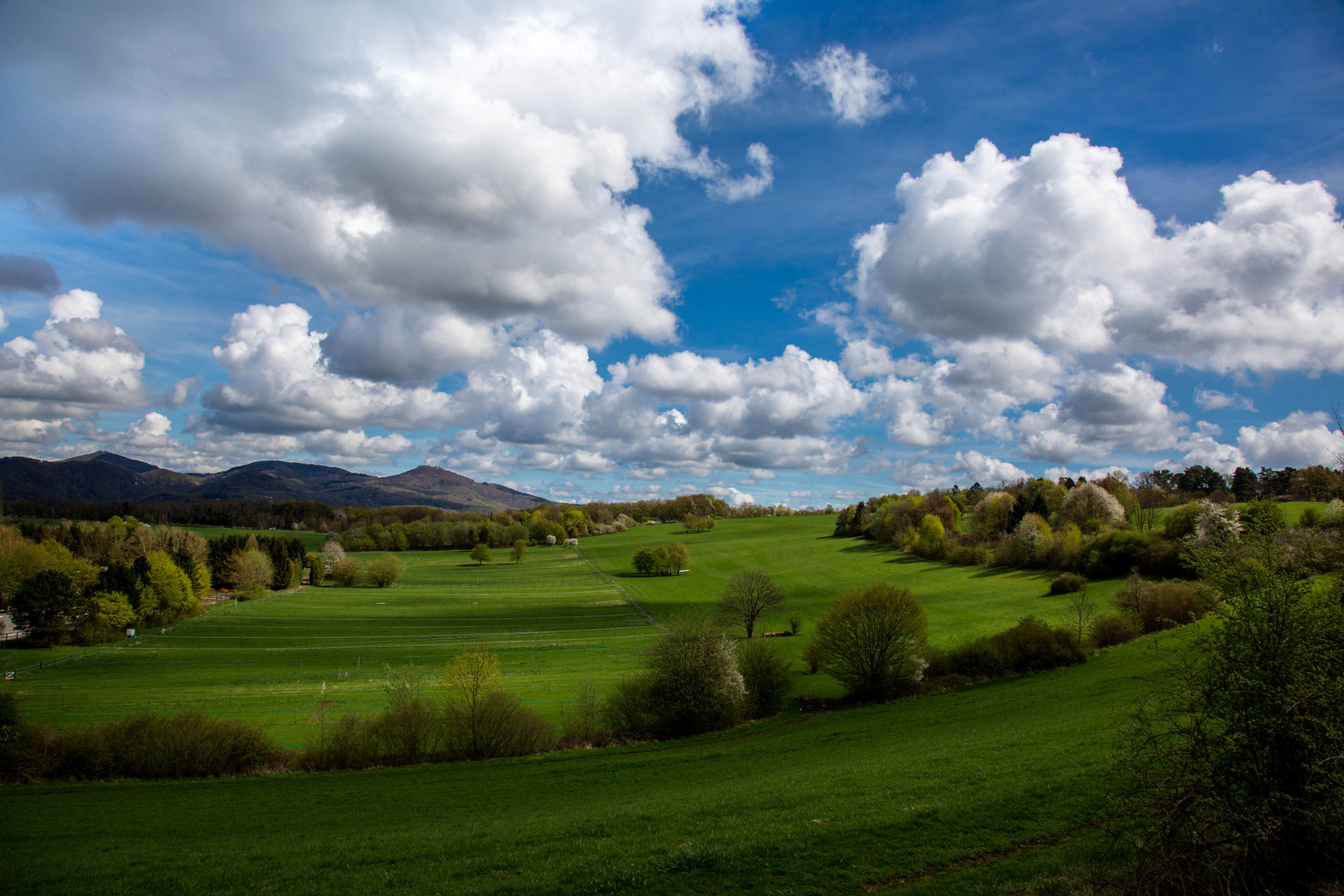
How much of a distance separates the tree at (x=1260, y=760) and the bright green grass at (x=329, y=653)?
39.0 m

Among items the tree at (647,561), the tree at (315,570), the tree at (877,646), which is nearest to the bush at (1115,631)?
the tree at (877,646)

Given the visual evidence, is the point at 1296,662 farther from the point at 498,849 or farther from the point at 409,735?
the point at 409,735

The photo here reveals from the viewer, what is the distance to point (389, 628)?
7612cm

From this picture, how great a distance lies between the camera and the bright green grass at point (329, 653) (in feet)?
148

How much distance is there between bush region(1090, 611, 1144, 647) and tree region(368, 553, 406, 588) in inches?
4260

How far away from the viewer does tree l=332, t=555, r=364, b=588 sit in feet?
372

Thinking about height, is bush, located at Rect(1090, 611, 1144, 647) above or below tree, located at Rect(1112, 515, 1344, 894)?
below

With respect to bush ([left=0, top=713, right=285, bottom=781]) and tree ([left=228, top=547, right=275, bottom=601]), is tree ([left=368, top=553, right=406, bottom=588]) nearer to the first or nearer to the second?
tree ([left=228, top=547, right=275, bottom=601])

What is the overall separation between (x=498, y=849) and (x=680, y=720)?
24931 millimetres

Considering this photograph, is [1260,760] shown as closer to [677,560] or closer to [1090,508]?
[1090,508]

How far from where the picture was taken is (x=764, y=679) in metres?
41.1

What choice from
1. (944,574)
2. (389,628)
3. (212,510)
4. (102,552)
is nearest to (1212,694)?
(944,574)

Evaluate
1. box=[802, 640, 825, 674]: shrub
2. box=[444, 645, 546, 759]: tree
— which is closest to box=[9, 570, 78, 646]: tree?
box=[444, 645, 546, 759]: tree

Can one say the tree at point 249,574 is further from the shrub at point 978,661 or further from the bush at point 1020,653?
the bush at point 1020,653
